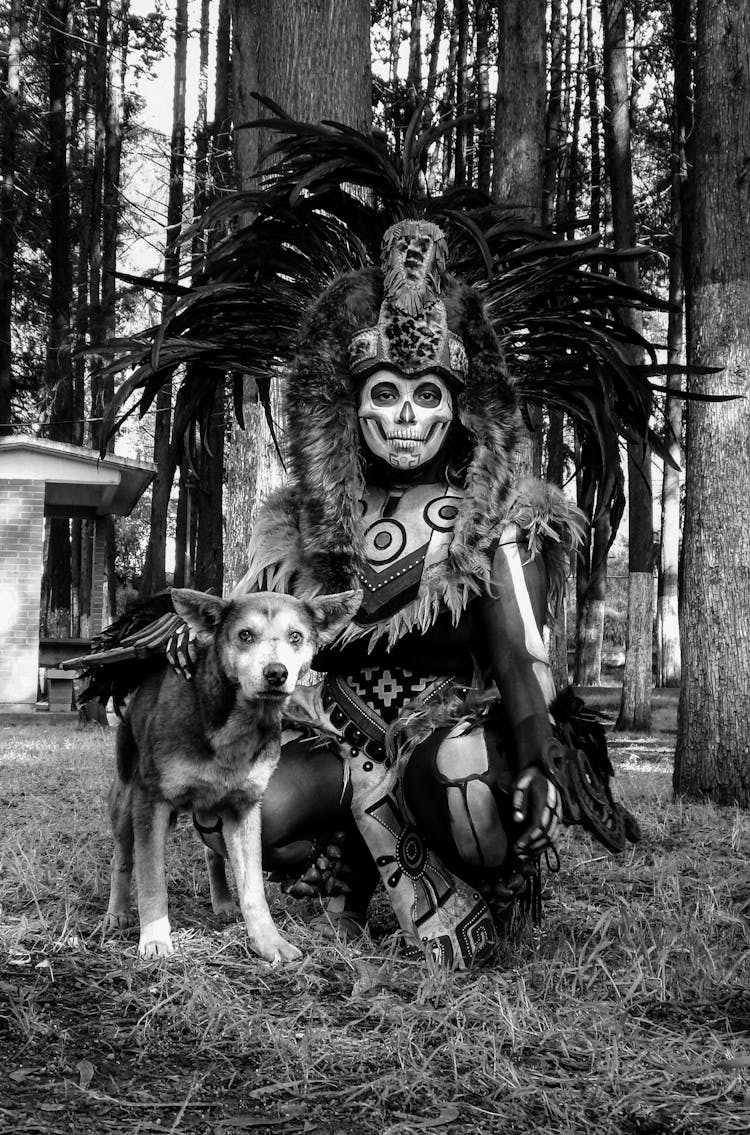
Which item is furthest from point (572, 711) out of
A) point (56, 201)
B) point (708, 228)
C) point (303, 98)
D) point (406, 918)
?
point (56, 201)

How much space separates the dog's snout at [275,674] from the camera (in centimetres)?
321

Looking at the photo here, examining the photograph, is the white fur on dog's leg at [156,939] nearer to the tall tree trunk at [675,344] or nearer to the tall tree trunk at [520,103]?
the tall tree trunk at [520,103]

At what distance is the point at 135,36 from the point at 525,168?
51.1 feet

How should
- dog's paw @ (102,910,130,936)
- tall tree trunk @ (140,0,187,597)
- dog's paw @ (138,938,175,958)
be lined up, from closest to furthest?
dog's paw @ (138,938,175,958) < dog's paw @ (102,910,130,936) < tall tree trunk @ (140,0,187,597)

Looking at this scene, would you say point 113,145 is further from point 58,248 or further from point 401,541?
point 401,541

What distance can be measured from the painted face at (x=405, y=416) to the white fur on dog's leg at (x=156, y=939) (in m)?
1.65

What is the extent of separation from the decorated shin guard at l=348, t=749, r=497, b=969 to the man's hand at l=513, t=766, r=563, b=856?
351 millimetres

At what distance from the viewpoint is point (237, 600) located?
3.46m

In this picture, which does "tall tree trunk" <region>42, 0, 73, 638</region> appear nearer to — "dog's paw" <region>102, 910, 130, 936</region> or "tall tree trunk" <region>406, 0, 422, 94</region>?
"tall tree trunk" <region>406, 0, 422, 94</region>

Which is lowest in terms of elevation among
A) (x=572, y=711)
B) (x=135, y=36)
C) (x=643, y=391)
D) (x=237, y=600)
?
(x=572, y=711)

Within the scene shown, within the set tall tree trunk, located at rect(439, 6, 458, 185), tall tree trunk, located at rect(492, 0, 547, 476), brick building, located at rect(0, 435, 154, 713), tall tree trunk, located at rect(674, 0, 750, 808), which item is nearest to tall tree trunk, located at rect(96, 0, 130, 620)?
brick building, located at rect(0, 435, 154, 713)

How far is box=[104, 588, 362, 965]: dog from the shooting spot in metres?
3.41

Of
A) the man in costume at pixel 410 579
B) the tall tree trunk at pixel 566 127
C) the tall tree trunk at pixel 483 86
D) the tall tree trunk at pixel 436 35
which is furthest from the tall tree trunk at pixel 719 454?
the tall tree trunk at pixel 436 35

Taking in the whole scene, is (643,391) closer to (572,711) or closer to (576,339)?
(576,339)
